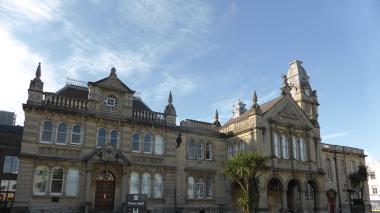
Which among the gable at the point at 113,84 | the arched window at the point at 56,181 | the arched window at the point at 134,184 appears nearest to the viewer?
A: the arched window at the point at 56,181

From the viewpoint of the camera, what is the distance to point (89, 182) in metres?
27.5

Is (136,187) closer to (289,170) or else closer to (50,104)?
(50,104)

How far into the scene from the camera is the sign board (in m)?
16.3

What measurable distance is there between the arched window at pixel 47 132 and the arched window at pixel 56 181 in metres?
2.36

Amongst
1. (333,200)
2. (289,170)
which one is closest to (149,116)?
(289,170)

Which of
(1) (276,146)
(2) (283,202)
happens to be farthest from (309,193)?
(1) (276,146)

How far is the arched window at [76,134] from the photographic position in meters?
28.2

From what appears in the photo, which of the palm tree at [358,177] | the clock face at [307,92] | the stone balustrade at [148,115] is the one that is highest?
the clock face at [307,92]

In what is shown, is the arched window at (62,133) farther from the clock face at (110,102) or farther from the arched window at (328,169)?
the arched window at (328,169)

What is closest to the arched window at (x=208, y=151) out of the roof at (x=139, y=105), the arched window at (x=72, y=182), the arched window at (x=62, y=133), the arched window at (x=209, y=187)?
the arched window at (x=209, y=187)

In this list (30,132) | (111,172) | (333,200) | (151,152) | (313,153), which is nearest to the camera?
(30,132)

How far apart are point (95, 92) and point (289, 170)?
20.1m

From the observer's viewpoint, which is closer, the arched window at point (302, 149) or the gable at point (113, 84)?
the gable at point (113, 84)

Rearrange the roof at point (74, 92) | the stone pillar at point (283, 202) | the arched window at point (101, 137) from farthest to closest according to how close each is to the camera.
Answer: the stone pillar at point (283, 202)
the roof at point (74, 92)
the arched window at point (101, 137)
